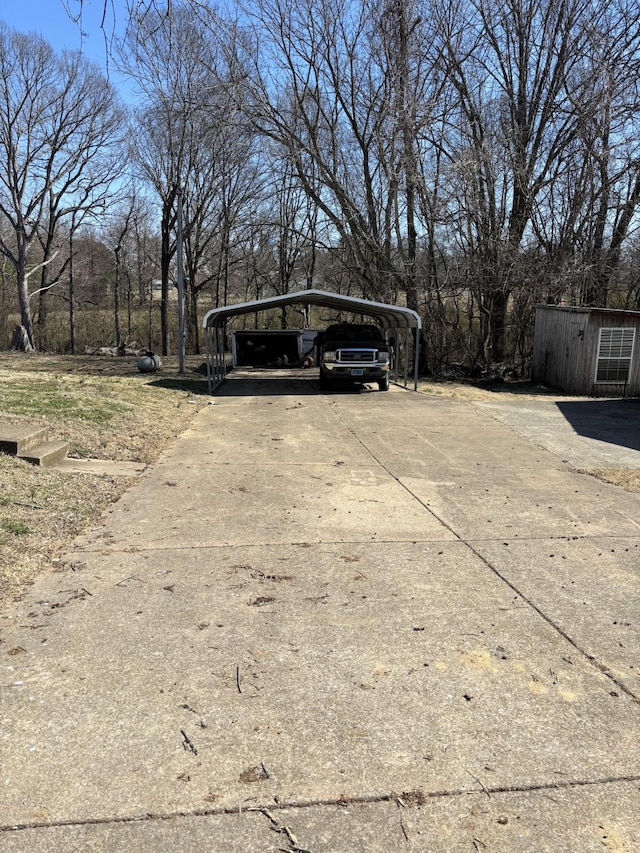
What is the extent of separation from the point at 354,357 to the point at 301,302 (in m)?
4.43

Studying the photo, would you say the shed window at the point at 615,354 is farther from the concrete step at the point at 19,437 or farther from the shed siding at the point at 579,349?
the concrete step at the point at 19,437

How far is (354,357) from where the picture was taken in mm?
17219

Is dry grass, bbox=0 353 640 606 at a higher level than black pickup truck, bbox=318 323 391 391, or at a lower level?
lower

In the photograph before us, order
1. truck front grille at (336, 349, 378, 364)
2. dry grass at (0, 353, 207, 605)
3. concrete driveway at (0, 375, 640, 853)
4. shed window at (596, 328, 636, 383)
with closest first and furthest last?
concrete driveway at (0, 375, 640, 853) < dry grass at (0, 353, 207, 605) < truck front grille at (336, 349, 378, 364) < shed window at (596, 328, 636, 383)

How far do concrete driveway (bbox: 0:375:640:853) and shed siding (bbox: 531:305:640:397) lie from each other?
1219cm

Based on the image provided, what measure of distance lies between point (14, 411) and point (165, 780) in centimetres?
826

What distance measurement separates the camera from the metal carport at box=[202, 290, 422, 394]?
17156 mm

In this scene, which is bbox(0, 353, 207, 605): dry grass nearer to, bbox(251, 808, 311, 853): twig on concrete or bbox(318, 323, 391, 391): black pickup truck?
bbox(251, 808, 311, 853): twig on concrete

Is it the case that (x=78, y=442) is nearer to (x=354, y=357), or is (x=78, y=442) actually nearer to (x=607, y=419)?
(x=354, y=357)

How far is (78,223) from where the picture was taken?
34.2 metres

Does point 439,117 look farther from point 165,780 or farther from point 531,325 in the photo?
point 165,780

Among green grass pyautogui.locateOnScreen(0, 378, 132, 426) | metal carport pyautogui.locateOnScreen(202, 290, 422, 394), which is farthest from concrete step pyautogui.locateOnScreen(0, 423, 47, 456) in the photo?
metal carport pyautogui.locateOnScreen(202, 290, 422, 394)

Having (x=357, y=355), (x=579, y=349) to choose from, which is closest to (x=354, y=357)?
(x=357, y=355)

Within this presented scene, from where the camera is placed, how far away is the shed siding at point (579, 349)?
17.5 m
